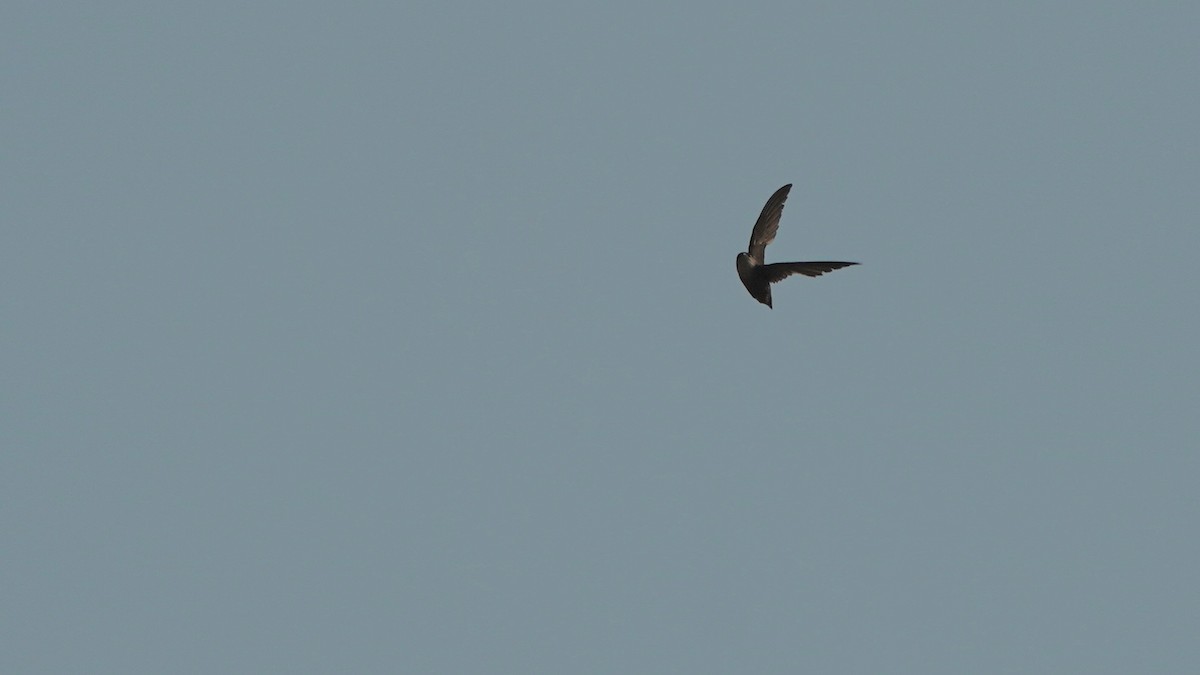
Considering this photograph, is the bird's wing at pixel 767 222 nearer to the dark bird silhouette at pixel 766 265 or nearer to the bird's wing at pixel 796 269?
the dark bird silhouette at pixel 766 265

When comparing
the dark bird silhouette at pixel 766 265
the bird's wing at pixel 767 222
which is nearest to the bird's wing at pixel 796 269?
the dark bird silhouette at pixel 766 265

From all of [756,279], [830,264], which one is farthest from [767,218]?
[830,264]

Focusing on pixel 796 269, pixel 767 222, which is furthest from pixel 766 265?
pixel 767 222

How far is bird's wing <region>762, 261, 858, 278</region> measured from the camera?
19281mm

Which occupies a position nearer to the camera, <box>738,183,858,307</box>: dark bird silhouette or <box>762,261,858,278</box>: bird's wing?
<box>762,261,858,278</box>: bird's wing

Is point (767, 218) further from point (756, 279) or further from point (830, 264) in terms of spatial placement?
point (830, 264)

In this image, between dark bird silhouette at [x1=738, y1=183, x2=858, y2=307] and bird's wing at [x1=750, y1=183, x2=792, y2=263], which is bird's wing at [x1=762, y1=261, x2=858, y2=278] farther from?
bird's wing at [x1=750, y1=183, x2=792, y2=263]

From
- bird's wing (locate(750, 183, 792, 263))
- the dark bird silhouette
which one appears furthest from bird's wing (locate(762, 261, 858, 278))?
bird's wing (locate(750, 183, 792, 263))

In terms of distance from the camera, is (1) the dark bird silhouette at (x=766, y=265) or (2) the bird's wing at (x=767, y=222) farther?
(2) the bird's wing at (x=767, y=222)

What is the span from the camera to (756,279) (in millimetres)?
20984

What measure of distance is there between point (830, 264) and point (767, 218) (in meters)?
3.31

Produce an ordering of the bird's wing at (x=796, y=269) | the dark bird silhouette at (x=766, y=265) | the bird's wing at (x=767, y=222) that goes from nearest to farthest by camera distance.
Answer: the bird's wing at (x=796, y=269)
the dark bird silhouette at (x=766, y=265)
the bird's wing at (x=767, y=222)

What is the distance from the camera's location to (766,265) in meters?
20.5

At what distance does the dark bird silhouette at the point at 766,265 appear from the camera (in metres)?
19.9
